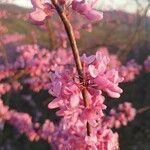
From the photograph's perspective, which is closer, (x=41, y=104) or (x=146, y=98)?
(x=41, y=104)

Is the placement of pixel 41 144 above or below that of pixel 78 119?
below

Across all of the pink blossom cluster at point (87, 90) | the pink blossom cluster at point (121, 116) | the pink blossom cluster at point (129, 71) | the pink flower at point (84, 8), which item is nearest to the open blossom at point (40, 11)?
the pink flower at point (84, 8)

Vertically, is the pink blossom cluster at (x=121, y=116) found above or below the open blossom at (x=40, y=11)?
below

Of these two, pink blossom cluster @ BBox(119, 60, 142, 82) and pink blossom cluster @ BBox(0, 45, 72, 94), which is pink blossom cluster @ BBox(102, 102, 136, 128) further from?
pink blossom cluster @ BBox(119, 60, 142, 82)

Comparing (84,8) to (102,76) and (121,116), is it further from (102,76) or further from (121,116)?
(121,116)

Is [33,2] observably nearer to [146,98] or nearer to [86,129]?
[86,129]

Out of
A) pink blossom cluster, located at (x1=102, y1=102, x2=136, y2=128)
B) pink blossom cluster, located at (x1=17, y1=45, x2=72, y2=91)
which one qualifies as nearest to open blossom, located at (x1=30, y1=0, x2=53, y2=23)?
pink blossom cluster, located at (x1=17, y1=45, x2=72, y2=91)

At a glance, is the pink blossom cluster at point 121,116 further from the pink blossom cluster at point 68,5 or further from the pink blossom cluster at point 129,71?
the pink blossom cluster at point 68,5

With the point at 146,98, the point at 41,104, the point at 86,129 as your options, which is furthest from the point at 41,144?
the point at 86,129
